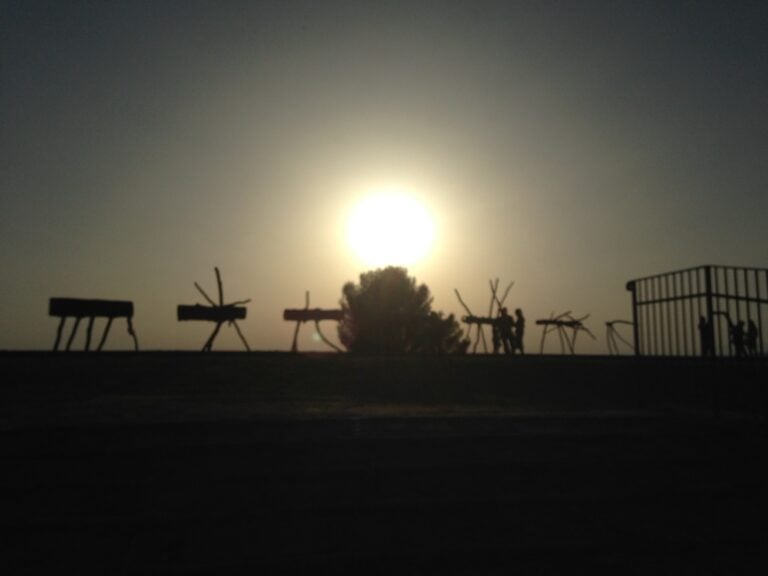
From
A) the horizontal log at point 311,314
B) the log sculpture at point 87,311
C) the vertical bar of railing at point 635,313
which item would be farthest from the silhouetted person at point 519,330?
the vertical bar of railing at point 635,313

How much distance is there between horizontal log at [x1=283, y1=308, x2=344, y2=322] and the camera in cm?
2702

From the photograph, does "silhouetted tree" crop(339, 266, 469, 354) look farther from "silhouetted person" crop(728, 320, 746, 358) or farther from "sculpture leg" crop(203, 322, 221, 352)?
"silhouetted person" crop(728, 320, 746, 358)

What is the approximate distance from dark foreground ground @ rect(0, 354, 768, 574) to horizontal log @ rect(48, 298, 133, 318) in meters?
12.6

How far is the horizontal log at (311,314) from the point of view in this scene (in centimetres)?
2702

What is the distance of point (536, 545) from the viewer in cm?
524

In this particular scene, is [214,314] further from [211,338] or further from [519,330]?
[519,330]

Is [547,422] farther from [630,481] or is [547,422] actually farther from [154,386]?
[154,386]

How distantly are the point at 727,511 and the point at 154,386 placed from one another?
9.04 metres

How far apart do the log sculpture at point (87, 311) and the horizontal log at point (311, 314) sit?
625 cm

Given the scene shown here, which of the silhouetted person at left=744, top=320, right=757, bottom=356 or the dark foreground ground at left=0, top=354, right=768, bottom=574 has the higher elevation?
the silhouetted person at left=744, top=320, right=757, bottom=356

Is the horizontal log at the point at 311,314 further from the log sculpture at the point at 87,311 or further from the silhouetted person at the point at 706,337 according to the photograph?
the silhouetted person at the point at 706,337

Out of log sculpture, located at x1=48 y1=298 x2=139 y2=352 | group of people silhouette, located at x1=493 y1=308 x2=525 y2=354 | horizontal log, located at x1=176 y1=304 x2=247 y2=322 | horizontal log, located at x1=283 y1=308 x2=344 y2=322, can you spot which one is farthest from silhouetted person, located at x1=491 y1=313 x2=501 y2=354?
log sculpture, located at x1=48 y1=298 x2=139 y2=352

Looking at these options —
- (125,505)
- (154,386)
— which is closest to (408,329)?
(154,386)

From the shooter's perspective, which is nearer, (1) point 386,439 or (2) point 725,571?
(2) point 725,571
